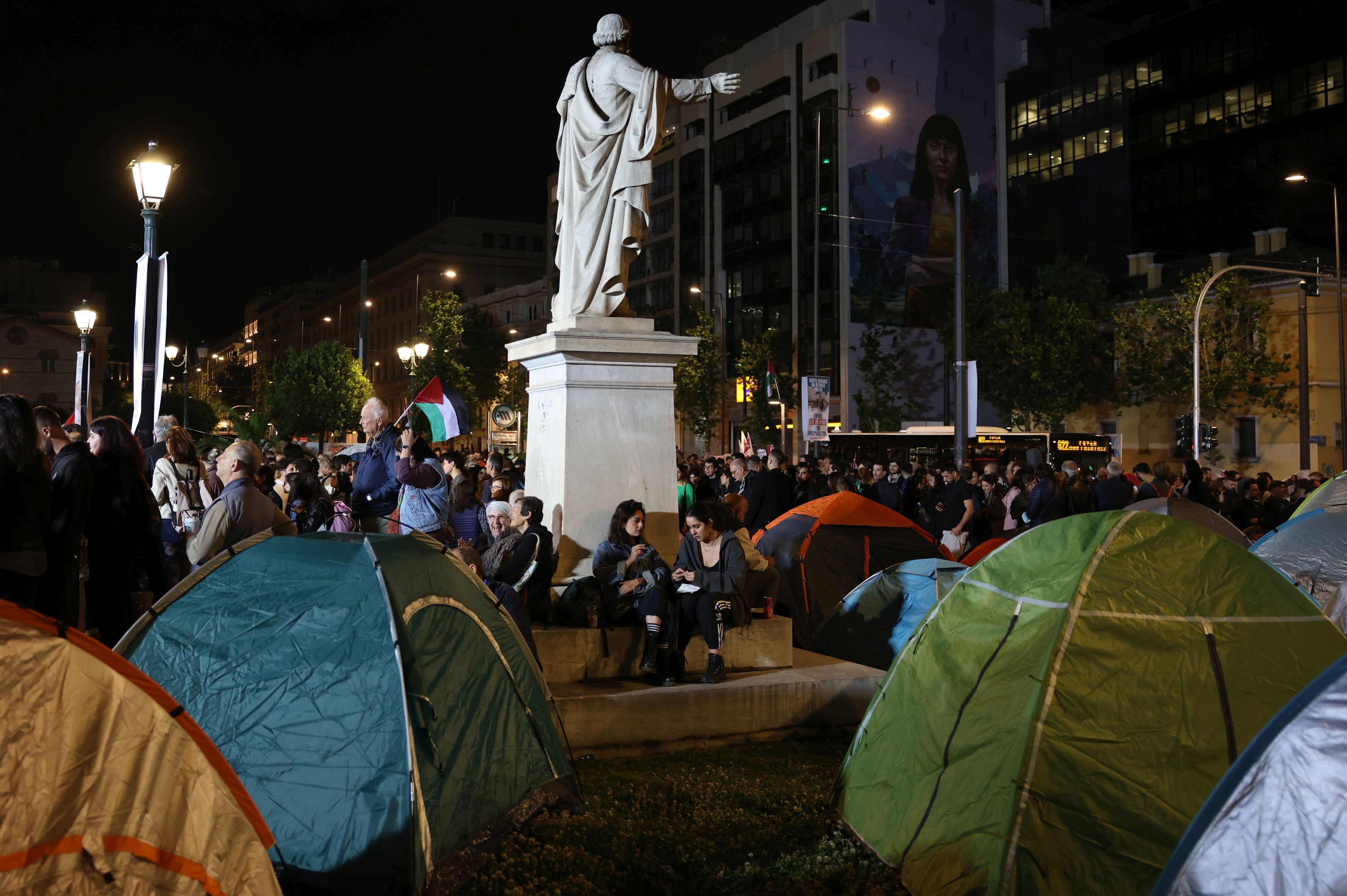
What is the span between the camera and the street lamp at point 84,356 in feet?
68.1

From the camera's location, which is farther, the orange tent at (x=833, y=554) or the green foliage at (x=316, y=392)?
the green foliage at (x=316, y=392)

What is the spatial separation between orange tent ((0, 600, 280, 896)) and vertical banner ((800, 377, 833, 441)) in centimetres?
1707

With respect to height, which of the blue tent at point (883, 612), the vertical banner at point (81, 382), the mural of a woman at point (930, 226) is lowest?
the blue tent at point (883, 612)

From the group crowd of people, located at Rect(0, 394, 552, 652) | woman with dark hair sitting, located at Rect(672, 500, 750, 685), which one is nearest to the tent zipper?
woman with dark hair sitting, located at Rect(672, 500, 750, 685)

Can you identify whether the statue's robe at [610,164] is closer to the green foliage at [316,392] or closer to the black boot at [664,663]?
the black boot at [664,663]

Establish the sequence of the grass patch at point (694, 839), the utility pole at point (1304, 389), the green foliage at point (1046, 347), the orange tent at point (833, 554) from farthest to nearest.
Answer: the green foliage at point (1046, 347) → the utility pole at point (1304, 389) → the orange tent at point (833, 554) → the grass patch at point (694, 839)

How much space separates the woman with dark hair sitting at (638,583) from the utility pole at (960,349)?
9290 mm

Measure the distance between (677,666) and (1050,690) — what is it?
319 cm

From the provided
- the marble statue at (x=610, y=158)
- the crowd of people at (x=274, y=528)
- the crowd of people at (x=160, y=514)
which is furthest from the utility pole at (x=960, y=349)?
the marble statue at (x=610, y=158)

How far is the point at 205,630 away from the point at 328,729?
80cm

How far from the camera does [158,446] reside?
1062cm

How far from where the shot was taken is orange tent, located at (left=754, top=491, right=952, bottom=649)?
12.4m

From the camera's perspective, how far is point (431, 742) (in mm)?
5098

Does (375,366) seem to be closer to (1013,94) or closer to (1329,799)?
(1013,94)
